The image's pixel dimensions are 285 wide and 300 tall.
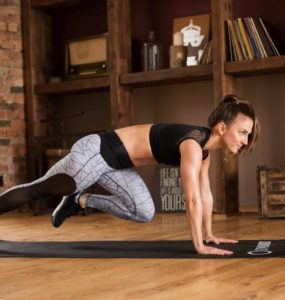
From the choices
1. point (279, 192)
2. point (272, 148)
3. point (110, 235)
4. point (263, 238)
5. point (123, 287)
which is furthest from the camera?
point (272, 148)

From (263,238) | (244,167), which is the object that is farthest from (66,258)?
(244,167)

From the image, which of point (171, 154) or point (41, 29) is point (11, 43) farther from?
point (171, 154)

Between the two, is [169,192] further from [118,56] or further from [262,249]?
[262,249]

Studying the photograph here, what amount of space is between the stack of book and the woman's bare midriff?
1678 mm

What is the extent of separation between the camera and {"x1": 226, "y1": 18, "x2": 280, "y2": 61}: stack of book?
4007 millimetres

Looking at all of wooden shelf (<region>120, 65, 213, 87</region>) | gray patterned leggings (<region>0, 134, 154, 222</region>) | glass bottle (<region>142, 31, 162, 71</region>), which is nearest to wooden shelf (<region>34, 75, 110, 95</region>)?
wooden shelf (<region>120, 65, 213, 87</region>)

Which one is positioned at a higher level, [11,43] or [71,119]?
[11,43]

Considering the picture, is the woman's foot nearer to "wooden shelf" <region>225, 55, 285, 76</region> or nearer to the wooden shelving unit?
the wooden shelving unit

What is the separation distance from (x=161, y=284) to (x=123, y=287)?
13cm

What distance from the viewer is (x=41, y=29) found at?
17.1 ft

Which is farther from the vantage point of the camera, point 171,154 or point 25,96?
point 25,96

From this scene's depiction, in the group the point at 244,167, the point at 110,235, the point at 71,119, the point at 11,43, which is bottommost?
the point at 110,235

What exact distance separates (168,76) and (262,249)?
2.03 metres

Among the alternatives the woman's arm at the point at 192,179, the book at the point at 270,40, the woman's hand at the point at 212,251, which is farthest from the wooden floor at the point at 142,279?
the book at the point at 270,40
